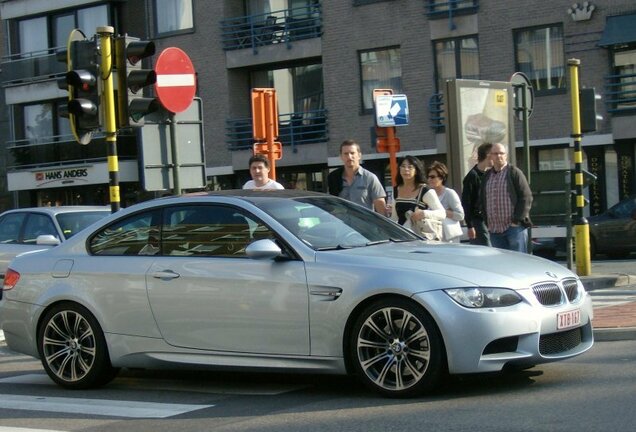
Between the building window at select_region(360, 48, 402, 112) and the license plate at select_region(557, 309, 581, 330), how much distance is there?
24.9 metres

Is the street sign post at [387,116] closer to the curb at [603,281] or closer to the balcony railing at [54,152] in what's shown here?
the curb at [603,281]

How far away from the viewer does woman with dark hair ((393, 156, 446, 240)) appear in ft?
37.3

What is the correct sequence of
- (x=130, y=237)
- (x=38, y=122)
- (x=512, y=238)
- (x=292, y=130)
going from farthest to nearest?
(x=38, y=122) < (x=292, y=130) < (x=512, y=238) < (x=130, y=237)

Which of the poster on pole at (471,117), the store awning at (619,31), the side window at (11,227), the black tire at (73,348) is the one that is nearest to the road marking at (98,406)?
the black tire at (73,348)

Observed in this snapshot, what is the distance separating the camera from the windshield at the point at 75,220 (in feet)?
51.9

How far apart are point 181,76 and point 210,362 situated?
4.06 m

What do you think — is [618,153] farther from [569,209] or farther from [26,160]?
[26,160]

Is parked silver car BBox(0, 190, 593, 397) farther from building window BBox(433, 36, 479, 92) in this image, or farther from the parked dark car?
building window BBox(433, 36, 479, 92)

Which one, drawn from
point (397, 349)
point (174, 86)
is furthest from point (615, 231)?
point (397, 349)

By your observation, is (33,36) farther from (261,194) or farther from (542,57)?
(261,194)

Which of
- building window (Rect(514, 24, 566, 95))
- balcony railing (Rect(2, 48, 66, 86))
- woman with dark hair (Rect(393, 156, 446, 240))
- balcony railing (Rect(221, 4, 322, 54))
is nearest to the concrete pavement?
woman with dark hair (Rect(393, 156, 446, 240))

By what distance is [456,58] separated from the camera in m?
31.2

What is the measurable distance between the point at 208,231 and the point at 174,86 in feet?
10.7

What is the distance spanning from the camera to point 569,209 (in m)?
16.8
